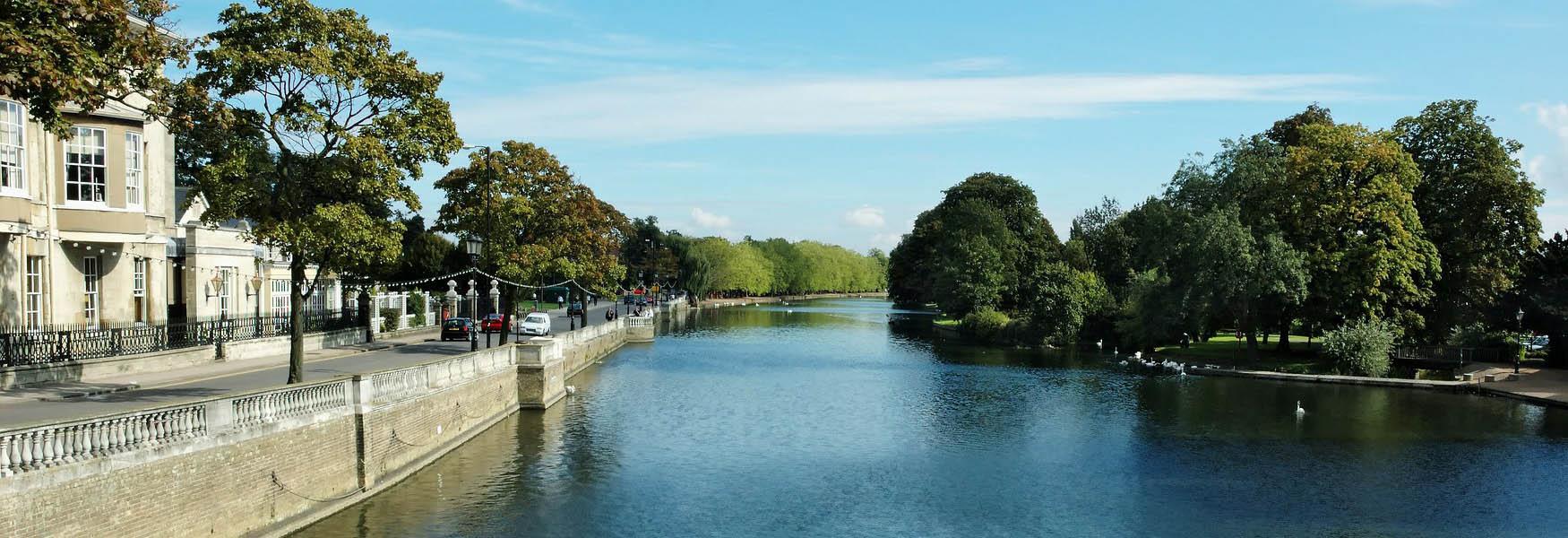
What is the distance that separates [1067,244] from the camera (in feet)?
300

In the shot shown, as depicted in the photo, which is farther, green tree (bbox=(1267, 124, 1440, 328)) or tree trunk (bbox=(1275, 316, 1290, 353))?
tree trunk (bbox=(1275, 316, 1290, 353))

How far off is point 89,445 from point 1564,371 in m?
54.6

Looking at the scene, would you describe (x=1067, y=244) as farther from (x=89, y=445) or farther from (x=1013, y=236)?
(x=89, y=445)

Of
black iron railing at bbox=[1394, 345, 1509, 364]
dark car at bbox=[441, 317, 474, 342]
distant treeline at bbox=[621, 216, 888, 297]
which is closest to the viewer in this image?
dark car at bbox=[441, 317, 474, 342]

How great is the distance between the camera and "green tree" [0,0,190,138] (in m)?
14.6

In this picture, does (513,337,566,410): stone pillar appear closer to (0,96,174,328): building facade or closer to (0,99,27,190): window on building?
(0,96,174,328): building facade

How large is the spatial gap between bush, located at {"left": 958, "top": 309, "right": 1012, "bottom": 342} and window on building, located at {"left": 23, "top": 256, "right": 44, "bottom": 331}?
60249mm

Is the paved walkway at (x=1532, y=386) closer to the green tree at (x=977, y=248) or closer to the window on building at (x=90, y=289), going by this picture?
the green tree at (x=977, y=248)

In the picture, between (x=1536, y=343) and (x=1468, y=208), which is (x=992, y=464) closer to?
(x=1468, y=208)

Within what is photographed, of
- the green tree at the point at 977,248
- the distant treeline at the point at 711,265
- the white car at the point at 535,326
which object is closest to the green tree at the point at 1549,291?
the green tree at the point at 977,248

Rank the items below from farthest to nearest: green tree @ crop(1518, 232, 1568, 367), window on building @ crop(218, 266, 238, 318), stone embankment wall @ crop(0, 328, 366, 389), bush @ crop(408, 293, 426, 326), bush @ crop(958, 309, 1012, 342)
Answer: bush @ crop(958, 309, 1012, 342) → bush @ crop(408, 293, 426, 326) → green tree @ crop(1518, 232, 1568, 367) → window on building @ crop(218, 266, 238, 318) → stone embankment wall @ crop(0, 328, 366, 389)

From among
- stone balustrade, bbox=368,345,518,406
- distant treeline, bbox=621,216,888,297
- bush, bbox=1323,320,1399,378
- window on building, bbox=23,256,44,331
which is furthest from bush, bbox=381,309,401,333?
distant treeline, bbox=621,216,888,297

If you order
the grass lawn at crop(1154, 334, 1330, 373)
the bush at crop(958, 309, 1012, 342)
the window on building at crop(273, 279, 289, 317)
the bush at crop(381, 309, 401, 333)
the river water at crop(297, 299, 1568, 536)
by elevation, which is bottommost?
the river water at crop(297, 299, 1568, 536)

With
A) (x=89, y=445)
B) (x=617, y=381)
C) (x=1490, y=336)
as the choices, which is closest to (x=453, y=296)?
(x=617, y=381)
